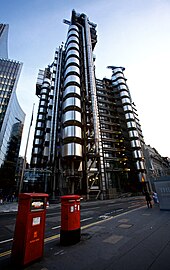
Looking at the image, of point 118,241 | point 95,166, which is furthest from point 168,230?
point 95,166

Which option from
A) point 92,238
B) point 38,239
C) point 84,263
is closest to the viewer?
point 84,263

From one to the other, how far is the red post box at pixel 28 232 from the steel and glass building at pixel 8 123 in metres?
44.2

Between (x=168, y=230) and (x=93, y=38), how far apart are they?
77315 mm

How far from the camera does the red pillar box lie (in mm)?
4500

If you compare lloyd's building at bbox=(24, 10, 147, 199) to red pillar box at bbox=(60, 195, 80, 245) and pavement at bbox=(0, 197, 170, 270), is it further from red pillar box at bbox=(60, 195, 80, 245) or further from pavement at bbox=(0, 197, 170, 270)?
pavement at bbox=(0, 197, 170, 270)

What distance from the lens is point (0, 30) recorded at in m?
79.0

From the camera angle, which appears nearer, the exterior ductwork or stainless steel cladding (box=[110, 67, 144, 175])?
the exterior ductwork

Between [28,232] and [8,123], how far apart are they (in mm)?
60549

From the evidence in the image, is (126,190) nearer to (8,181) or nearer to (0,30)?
(8,181)

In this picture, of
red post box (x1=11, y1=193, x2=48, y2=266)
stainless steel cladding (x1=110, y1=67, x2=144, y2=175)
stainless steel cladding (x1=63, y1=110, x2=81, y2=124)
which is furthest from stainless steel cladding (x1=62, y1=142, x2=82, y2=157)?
red post box (x1=11, y1=193, x2=48, y2=266)

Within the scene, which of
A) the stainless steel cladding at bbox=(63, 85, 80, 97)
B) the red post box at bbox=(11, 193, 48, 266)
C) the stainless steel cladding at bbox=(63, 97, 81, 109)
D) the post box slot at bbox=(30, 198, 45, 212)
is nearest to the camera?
the red post box at bbox=(11, 193, 48, 266)

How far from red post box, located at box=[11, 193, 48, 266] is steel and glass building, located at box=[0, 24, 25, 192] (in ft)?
145

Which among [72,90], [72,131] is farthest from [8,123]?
[72,131]

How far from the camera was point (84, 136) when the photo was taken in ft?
130
